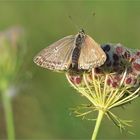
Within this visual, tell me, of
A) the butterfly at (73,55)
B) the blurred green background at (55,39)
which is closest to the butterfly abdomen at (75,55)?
the butterfly at (73,55)

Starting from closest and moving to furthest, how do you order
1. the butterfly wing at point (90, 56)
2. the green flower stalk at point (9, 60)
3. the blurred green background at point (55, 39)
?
the butterfly wing at point (90, 56)
the green flower stalk at point (9, 60)
the blurred green background at point (55, 39)

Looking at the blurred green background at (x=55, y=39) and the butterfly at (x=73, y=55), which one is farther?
the blurred green background at (x=55, y=39)

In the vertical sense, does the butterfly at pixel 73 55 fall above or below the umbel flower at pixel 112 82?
above

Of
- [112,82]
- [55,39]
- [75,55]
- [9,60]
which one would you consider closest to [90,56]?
[75,55]


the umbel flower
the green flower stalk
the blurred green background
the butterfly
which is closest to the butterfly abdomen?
the butterfly

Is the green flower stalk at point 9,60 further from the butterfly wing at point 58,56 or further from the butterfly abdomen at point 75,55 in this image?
the butterfly abdomen at point 75,55

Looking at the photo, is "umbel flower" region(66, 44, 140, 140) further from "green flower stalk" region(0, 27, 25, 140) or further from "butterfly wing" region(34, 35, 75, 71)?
"green flower stalk" region(0, 27, 25, 140)

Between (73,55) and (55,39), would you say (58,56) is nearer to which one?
(73,55)

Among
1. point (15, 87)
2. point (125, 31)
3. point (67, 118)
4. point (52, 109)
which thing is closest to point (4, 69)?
point (15, 87)
